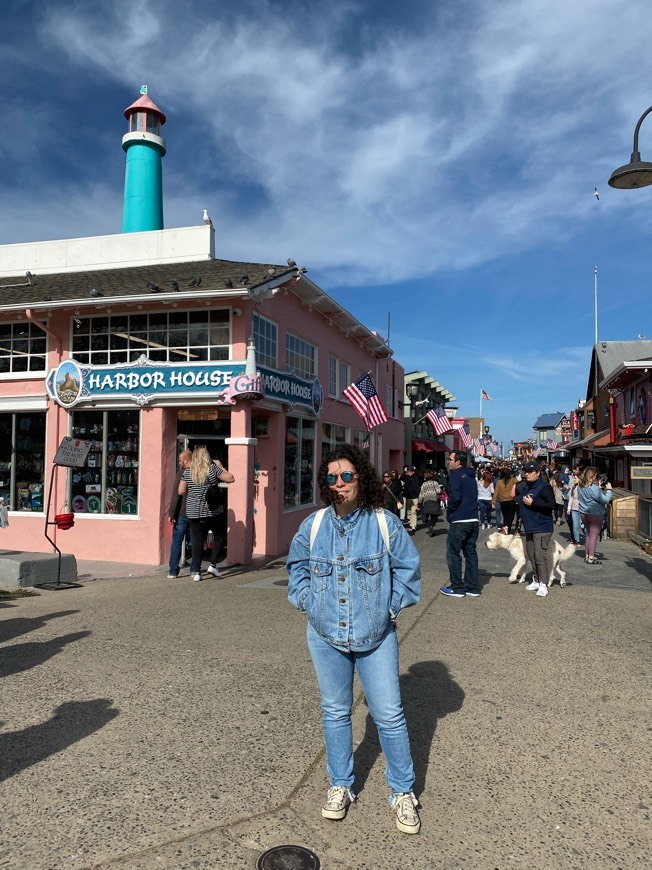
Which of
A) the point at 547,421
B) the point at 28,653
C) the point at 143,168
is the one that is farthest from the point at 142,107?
the point at 547,421

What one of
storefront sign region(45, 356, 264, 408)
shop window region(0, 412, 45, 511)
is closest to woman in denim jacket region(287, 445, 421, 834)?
storefront sign region(45, 356, 264, 408)

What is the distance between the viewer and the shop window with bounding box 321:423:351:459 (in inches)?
571

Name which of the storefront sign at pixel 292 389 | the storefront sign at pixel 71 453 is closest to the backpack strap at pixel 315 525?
the storefront sign at pixel 71 453

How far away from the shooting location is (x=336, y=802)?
2.78m

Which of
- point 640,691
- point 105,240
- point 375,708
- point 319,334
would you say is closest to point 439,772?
point 375,708

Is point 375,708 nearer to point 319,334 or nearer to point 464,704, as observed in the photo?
point 464,704

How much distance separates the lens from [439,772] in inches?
126

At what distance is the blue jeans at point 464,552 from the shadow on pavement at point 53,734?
4587 mm

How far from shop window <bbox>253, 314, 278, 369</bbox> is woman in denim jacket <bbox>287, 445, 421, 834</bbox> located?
25.8 ft

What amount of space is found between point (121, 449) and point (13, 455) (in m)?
2.39

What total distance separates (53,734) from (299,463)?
9277mm

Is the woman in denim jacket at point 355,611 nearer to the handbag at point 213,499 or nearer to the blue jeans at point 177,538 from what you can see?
the handbag at point 213,499

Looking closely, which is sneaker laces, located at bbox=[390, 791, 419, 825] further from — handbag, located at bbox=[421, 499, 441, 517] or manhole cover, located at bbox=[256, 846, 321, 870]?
handbag, located at bbox=[421, 499, 441, 517]

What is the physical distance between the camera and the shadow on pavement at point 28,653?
484 cm
